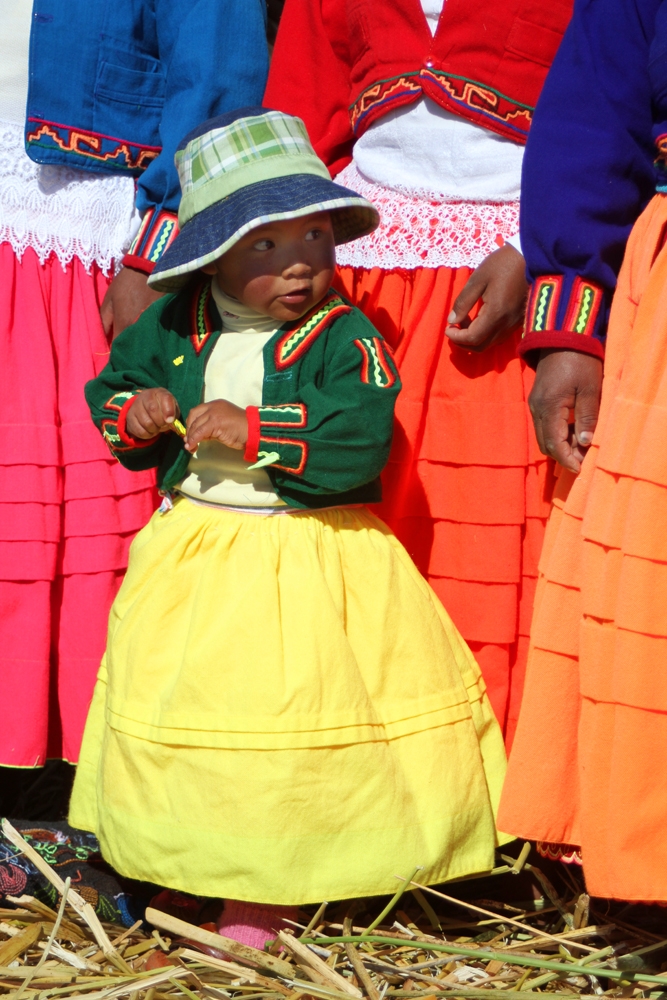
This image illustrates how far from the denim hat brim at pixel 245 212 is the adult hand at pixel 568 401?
498 mm

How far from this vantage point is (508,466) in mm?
2396

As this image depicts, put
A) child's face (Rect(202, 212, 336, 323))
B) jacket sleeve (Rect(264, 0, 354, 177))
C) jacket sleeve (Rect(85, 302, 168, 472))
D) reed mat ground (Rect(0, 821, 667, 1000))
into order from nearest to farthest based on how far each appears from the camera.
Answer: reed mat ground (Rect(0, 821, 667, 1000)), child's face (Rect(202, 212, 336, 323)), jacket sleeve (Rect(85, 302, 168, 472)), jacket sleeve (Rect(264, 0, 354, 177))

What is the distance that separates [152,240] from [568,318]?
100 centimetres

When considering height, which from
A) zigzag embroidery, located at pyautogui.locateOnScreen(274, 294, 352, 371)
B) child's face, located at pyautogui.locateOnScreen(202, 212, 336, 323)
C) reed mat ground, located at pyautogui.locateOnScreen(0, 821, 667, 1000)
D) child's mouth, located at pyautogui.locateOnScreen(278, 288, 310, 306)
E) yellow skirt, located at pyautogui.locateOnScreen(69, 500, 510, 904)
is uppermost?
child's face, located at pyautogui.locateOnScreen(202, 212, 336, 323)

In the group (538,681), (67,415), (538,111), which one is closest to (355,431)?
(538,681)

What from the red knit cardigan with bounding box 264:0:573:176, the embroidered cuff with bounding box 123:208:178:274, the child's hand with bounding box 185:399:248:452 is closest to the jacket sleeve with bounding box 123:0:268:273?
the embroidered cuff with bounding box 123:208:178:274

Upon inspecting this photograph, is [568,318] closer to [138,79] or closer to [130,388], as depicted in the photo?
[130,388]

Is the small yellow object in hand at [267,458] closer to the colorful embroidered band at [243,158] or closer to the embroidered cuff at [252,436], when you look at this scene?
the embroidered cuff at [252,436]

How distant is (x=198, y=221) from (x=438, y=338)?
567mm

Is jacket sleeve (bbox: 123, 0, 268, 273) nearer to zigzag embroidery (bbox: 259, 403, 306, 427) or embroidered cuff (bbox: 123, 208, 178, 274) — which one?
embroidered cuff (bbox: 123, 208, 178, 274)

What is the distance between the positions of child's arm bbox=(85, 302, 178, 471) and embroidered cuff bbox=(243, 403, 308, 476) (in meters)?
0.25

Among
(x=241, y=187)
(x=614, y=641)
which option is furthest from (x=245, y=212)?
Result: (x=614, y=641)

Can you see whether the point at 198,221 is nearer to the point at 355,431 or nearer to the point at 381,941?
the point at 355,431

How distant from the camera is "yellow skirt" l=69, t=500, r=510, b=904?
2.08 metres
